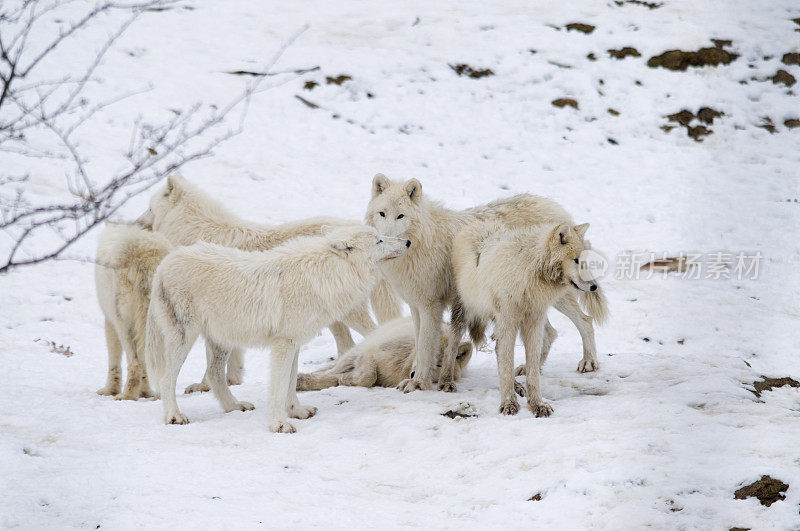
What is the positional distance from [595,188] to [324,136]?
5.34 metres

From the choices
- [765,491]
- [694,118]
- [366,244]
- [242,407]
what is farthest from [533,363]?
[694,118]

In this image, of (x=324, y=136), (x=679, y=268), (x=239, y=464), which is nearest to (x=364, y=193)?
(x=324, y=136)

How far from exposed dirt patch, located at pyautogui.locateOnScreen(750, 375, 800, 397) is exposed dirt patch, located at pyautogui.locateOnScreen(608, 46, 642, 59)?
1162 centimetres

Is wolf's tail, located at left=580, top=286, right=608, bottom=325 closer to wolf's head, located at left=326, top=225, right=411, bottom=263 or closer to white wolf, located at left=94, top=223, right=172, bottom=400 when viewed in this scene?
wolf's head, located at left=326, top=225, right=411, bottom=263

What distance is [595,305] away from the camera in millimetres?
7277

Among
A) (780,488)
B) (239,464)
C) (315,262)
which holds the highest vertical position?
(315,262)

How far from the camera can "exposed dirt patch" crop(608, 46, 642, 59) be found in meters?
16.7

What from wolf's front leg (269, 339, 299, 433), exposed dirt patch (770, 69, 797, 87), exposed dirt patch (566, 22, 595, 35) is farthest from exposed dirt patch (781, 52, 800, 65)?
wolf's front leg (269, 339, 299, 433)

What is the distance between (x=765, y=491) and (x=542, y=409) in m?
1.95

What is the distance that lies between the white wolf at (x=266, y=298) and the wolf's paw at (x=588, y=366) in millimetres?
2296

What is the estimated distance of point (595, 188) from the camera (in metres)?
13.5

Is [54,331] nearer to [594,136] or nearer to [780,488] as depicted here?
[780,488]

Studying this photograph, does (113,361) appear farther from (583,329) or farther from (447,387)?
(583,329)

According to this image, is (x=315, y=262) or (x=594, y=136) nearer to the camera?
(x=315, y=262)
